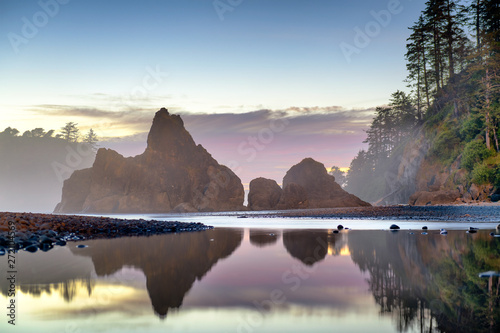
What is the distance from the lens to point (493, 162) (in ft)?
151

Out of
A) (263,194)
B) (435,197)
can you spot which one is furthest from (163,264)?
(263,194)

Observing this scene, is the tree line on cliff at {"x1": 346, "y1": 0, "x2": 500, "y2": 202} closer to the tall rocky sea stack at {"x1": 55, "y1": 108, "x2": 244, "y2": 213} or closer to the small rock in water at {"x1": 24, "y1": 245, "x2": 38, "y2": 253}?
the small rock in water at {"x1": 24, "y1": 245, "x2": 38, "y2": 253}

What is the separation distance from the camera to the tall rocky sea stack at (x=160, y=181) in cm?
14925

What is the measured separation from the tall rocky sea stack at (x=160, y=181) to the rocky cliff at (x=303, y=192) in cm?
2401

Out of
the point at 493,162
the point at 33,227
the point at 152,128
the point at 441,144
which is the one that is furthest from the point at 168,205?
the point at 33,227

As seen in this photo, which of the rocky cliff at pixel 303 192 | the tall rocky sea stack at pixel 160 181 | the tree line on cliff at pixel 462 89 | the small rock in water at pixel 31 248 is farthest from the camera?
the tall rocky sea stack at pixel 160 181

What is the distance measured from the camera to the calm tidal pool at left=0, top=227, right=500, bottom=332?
5578mm

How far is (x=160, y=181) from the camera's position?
156250mm

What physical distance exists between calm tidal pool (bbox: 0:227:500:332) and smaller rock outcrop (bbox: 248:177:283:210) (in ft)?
357

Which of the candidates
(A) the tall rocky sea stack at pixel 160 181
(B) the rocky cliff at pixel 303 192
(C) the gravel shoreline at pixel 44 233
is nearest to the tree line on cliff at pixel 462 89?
(B) the rocky cliff at pixel 303 192

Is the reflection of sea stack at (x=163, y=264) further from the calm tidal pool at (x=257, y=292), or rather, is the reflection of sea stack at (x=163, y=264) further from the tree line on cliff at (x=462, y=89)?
the tree line on cliff at (x=462, y=89)

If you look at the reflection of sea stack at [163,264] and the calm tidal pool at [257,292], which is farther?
the reflection of sea stack at [163,264]

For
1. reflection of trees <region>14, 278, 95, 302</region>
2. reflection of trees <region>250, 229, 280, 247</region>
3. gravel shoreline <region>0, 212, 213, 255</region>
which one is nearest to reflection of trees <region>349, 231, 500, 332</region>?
reflection of trees <region>250, 229, 280, 247</region>

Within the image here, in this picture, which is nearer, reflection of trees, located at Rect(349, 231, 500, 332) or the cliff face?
reflection of trees, located at Rect(349, 231, 500, 332)
